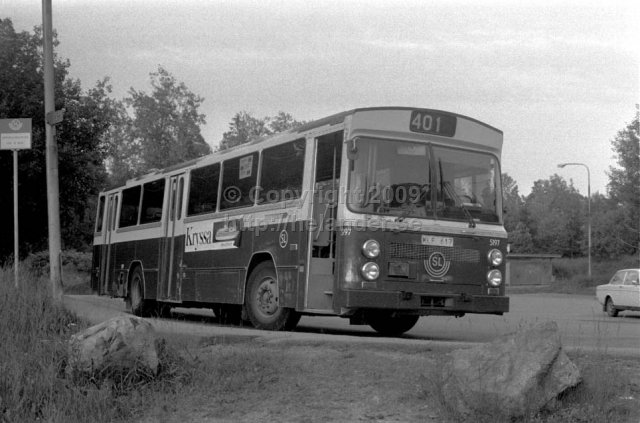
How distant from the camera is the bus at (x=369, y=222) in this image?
10258 mm

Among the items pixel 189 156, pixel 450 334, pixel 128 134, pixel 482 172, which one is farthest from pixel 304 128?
pixel 128 134

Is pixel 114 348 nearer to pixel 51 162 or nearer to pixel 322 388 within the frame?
pixel 322 388

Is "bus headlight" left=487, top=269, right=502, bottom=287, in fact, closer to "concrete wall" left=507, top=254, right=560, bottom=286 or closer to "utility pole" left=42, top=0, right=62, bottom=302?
"utility pole" left=42, top=0, right=62, bottom=302

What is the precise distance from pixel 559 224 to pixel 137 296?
93.1 metres

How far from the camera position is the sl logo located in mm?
10531

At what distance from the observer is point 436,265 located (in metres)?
10.6

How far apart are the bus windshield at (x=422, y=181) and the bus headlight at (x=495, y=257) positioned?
45 centimetres

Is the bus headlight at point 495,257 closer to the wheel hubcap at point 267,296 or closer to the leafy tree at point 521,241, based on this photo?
the wheel hubcap at point 267,296

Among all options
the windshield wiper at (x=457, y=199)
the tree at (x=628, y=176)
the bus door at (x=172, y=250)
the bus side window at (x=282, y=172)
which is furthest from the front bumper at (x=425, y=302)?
the tree at (x=628, y=176)

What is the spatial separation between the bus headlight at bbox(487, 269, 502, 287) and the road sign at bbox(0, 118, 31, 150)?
8.33m

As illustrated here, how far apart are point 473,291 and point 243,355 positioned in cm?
437

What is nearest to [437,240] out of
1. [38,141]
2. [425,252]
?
[425,252]

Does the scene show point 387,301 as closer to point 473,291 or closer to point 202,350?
point 473,291

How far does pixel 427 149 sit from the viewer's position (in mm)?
10836
